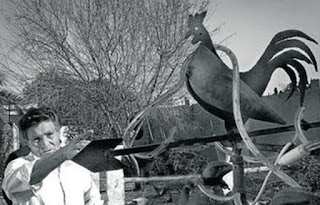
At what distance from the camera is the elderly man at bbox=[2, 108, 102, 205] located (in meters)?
1.08

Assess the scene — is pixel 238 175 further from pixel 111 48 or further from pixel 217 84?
pixel 111 48

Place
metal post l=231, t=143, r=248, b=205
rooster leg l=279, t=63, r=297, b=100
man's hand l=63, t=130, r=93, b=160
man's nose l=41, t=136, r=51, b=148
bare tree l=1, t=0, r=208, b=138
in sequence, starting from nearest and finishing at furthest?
→ man's hand l=63, t=130, r=93, b=160 < metal post l=231, t=143, r=248, b=205 < man's nose l=41, t=136, r=51, b=148 < rooster leg l=279, t=63, r=297, b=100 < bare tree l=1, t=0, r=208, b=138

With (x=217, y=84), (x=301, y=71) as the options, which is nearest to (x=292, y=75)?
(x=301, y=71)

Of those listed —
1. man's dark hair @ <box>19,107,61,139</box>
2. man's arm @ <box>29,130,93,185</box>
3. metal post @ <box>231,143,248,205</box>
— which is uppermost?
man's dark hair @ <box>19,107,61,139</box>

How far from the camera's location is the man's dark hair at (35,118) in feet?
4.08

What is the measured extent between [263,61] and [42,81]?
6.28 meters

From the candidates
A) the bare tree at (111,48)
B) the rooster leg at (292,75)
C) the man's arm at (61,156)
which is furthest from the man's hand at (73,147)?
the bare tree at (111,48)

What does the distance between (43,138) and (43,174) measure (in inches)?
10.4

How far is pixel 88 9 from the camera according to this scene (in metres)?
7.32

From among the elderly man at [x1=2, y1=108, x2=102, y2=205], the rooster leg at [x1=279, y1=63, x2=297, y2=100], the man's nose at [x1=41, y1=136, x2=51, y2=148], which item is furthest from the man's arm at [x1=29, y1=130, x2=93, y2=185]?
the rooster leg at [x1=279, y1=63, x2=297, y2=100]

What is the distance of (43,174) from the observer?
97 centimetres

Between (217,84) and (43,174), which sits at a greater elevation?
(217,84)

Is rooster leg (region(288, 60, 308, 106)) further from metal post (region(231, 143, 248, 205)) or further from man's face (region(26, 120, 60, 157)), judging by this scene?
man's face (region(26, 120, 60, 157))

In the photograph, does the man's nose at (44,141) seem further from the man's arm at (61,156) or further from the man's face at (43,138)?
the man's arm at (61,156)
